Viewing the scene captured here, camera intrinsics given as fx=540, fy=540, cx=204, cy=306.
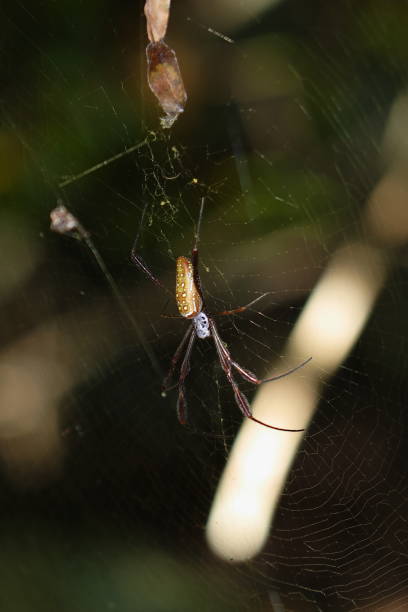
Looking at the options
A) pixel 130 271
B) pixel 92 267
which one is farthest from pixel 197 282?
pixel 92 267

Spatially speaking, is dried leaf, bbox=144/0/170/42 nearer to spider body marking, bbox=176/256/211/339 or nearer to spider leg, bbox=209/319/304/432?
spider body marking, bbox=176/256/211/339

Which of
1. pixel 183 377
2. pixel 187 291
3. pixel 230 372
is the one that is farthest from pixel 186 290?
pixel 183 377

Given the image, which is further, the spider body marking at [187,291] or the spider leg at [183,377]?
the spider leg at [183,377]

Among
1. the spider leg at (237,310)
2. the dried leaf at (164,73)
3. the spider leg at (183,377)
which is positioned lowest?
the spider leg at (183,377)

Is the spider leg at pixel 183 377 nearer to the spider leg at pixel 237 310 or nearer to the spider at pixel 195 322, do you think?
the spider at pixel 195 322

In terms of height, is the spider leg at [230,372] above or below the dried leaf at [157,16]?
below

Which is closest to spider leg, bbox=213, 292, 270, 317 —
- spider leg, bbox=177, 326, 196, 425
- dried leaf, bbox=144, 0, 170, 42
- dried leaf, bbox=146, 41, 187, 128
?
spider leg, bbox=177, 326, 196, 425

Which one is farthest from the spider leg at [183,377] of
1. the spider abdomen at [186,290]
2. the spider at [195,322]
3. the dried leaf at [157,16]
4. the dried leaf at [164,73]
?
the dried leaf at [157,16]
